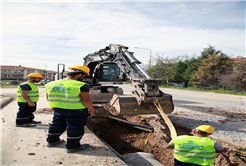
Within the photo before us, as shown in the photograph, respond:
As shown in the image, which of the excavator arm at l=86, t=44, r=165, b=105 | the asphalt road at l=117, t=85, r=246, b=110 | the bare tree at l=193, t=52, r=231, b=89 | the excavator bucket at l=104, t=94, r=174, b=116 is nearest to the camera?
the excavator arm at l=86, t=44, r=165, b=105

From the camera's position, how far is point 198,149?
2559 millimetres

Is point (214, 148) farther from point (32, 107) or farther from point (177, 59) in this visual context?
point (177, 59)

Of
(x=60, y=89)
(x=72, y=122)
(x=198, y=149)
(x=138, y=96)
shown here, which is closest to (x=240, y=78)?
(x=138, y=96)

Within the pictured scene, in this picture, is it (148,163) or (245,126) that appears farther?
(245,126)

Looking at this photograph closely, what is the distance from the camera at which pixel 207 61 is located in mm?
30281

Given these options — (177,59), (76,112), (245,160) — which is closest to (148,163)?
(76,112)

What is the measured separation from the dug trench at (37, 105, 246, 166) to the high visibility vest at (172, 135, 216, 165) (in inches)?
73.5

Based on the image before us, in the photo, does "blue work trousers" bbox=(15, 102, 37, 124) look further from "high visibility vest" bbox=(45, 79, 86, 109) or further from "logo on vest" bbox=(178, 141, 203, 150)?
"logo on vest" bbox=(178, 141, 203, 150)

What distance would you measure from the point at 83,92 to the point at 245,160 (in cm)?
410

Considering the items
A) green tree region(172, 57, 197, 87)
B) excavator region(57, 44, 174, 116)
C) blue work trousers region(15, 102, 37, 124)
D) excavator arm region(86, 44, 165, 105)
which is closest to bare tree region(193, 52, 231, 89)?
green tree region(172, 57, 197, 87)

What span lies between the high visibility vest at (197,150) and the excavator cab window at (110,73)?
7.07 m

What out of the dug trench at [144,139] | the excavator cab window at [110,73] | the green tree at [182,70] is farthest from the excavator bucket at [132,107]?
the green tree at [182,70]

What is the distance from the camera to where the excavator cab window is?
9.43 meters

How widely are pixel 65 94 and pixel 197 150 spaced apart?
2.48m
